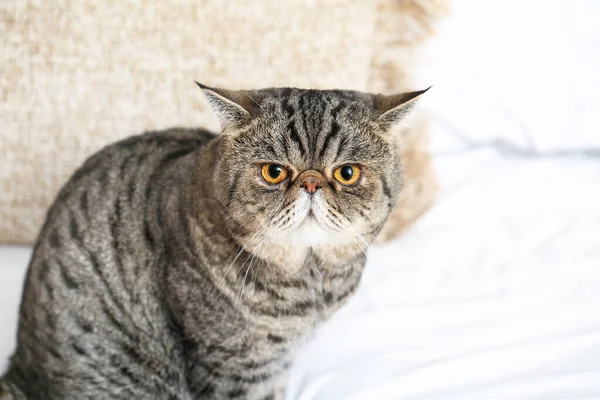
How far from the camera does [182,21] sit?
1.60 m

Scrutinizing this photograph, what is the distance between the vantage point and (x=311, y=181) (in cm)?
106

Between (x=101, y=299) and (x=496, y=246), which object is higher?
(x=101, y=299)

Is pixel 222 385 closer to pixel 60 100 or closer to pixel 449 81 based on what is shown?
pixel 60 100

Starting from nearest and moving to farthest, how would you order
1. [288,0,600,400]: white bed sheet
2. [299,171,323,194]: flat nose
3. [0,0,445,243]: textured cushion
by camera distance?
1. [299,171,323,194]: flat nose
2. [288,0,600,400]: white bed sheet
3. [0,0,445,243]: textured cushion

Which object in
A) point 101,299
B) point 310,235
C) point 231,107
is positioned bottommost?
point 101,299

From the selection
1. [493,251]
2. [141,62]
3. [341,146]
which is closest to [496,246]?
[493,251]


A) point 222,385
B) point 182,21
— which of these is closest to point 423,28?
point 182,21

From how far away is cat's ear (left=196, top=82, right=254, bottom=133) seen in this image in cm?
109

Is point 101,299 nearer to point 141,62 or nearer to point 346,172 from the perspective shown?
point 346,172

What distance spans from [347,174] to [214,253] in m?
0.29

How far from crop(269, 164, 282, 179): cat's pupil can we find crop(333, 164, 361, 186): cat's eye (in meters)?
0.09

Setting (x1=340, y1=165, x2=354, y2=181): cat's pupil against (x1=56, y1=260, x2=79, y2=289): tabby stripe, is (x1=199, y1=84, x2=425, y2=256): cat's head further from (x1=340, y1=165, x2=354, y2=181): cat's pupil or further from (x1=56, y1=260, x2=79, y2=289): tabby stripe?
(x1=56, y1=260, x2=79, y2=289): tabby stripe

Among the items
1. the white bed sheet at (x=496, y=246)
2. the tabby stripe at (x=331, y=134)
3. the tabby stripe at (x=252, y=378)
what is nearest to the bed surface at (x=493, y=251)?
the white bed sheet at (x=496, y=246)

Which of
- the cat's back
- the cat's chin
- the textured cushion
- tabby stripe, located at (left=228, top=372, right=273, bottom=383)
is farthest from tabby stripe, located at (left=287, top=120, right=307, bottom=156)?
the textured cushion
